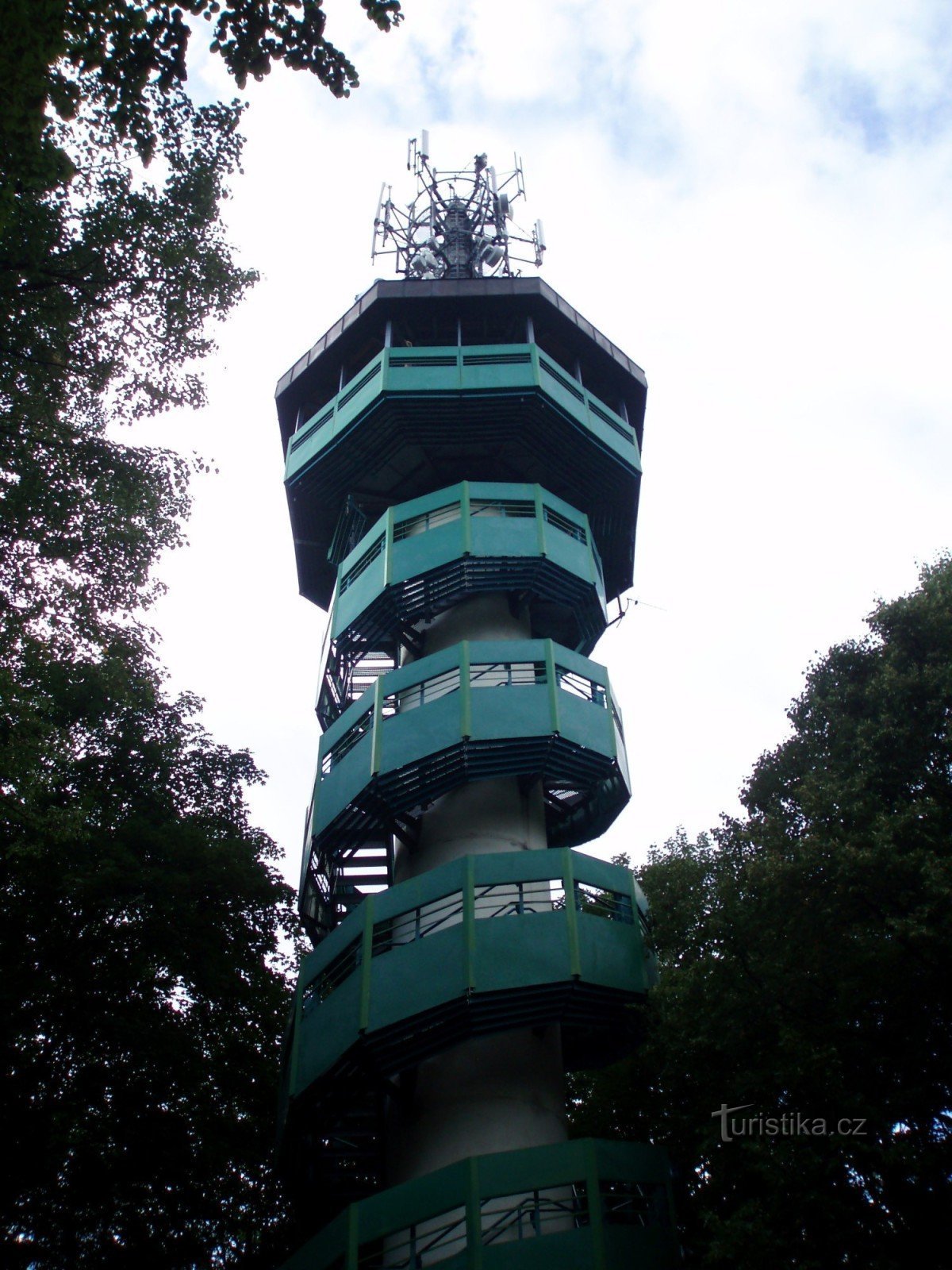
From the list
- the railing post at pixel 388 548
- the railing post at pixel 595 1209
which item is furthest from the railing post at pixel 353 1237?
the railing post at pixel 388 548

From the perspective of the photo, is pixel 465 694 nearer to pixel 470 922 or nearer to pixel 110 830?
pixel 470 922

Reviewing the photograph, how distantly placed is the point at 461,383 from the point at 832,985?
16.4 m

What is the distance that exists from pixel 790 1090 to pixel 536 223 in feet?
96.7

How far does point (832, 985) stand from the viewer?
15961 millimetres

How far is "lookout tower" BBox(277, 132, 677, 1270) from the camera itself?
52.5 feet

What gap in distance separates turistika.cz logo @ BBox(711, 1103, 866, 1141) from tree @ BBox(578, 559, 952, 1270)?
4cm

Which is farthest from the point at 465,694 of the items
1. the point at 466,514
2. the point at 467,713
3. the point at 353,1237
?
the point at 353,1237

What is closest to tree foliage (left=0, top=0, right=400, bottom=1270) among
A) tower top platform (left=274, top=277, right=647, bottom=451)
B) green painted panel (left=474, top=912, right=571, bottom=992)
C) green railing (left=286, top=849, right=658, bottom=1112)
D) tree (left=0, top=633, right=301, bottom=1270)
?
tree (left=0, top=633, right=301, bottom=1270)

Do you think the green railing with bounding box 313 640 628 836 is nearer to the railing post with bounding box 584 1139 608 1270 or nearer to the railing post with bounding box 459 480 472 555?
the railing post with bounding box 459 480 472 555

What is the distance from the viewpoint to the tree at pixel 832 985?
13.4m

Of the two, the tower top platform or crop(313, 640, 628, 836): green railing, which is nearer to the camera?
crop(313, 640, 628, 836): green railing

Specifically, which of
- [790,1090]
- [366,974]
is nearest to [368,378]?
[366,974]

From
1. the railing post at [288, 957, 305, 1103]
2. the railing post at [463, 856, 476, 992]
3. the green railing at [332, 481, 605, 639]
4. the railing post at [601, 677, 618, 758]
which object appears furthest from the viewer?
the green railing at [332, 481, 605, 639]

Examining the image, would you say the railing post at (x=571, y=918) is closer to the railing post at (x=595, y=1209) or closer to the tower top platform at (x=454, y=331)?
the railing post at (x=595, y=1209)
